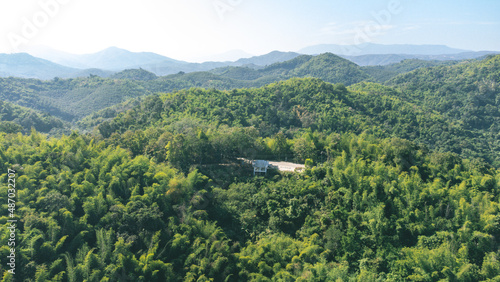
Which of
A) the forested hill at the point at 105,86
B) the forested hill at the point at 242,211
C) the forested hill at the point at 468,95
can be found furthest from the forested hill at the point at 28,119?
the forested hill at the point at 468,95

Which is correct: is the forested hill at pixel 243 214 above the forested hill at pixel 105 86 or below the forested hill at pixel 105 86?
below

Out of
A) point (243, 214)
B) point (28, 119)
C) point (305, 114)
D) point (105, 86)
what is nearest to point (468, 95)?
point (305, 114)

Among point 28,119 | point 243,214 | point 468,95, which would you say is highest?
point 468,95

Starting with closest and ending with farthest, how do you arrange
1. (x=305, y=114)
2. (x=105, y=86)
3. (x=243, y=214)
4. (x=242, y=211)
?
Result: (x=243, y=214), (x=242, y=211), (x=305, y=114), (x=105, y=86)

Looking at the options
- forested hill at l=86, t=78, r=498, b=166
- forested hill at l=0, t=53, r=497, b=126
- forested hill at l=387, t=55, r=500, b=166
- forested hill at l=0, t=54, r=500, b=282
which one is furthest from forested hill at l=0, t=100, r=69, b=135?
forested hill at l=387, t=55, r=500, b=166

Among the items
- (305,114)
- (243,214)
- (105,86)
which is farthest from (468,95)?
(105,86)

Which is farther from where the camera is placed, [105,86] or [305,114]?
[105,86]

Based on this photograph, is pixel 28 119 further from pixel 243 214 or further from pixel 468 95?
pixel 468 95

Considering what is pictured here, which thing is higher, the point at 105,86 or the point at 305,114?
the point at 105,86

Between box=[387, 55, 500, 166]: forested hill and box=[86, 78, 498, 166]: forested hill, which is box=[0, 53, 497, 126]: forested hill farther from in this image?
box=[86, 78, 498, 166]: forested hill

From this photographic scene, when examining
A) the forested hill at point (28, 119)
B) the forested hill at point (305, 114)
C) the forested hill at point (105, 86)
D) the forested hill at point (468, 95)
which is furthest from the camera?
the forested hill at point (105, 86)

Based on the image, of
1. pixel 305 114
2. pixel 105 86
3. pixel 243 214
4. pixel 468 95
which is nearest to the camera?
pixel 243 214

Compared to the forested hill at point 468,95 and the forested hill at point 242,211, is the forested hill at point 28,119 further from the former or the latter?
the forested hill at point 468,95
